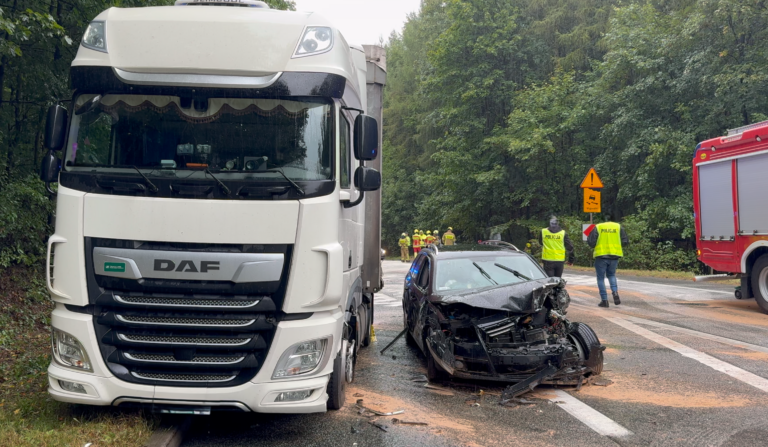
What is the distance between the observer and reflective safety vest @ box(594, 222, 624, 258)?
12.3 meters

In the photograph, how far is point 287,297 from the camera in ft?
15.1

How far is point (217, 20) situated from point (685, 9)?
25.0 m

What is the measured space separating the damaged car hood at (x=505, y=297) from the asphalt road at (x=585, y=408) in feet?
2.79

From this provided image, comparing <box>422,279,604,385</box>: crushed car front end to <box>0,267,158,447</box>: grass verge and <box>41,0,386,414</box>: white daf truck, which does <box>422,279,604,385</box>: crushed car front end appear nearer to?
<box>41,0,386,414</box>: white daf truck

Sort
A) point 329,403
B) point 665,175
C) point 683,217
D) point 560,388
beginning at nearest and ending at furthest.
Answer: point 329,403, point 560,388, point 683,217, point 665,175

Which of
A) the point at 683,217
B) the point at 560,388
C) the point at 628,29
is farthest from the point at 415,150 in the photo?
the point at 560,388

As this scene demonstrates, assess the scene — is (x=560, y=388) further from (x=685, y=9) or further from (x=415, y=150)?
(x=415, y=150)

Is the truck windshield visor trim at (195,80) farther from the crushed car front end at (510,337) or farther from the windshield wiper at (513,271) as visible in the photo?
the windshield wiper at (513,271)

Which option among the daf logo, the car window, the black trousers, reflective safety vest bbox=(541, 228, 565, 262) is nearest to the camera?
the daf logo

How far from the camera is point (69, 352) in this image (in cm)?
464

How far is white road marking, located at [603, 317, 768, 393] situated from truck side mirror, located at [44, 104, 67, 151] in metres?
6.67

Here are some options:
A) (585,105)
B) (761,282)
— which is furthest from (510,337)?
(585,105)

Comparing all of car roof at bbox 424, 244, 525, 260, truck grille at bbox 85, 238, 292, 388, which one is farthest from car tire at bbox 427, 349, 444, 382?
truck grille at bbox 85, 238, 292, 388

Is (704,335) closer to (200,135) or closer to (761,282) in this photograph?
(761,282)
